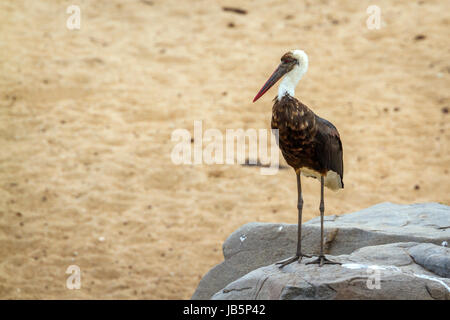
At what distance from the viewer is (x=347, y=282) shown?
311 centimetres

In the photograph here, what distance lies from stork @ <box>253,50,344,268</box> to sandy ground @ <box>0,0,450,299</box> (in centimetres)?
223

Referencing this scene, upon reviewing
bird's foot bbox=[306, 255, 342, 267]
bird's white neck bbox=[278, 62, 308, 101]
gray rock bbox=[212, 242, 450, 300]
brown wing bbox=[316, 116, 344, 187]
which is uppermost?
bird's white neck bbox=[278, 62, 308, 101]

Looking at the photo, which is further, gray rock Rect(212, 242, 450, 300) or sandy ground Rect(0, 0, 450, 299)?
sandy ground Rect(0, 0, 450, 299)

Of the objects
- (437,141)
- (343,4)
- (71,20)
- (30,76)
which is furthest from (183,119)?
(343,4)

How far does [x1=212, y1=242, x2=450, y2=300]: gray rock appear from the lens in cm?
309

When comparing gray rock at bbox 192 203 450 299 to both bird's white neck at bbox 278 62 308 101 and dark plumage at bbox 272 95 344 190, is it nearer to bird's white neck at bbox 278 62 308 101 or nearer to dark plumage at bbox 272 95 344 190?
dark plumage at bbox 272 95 344 190

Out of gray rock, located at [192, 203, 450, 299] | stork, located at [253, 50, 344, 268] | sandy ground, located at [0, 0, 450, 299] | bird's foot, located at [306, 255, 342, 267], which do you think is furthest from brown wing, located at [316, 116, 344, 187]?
sandy ground, located at [0, 0, 450, 299]

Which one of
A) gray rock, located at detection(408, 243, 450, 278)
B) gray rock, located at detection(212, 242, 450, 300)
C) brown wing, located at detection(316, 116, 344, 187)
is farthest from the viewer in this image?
brown wing, located at detection(316, 116, 344, 187)

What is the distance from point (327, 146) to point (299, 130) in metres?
0.22

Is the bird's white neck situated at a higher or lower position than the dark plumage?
higher

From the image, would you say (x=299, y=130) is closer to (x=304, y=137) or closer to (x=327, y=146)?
(x=304, y=137)

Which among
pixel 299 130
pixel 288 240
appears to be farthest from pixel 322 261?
pixel 288 240

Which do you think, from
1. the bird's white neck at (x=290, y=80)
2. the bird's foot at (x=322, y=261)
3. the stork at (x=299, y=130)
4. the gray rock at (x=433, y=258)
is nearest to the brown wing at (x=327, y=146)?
the stork at (x=299, y=130)
